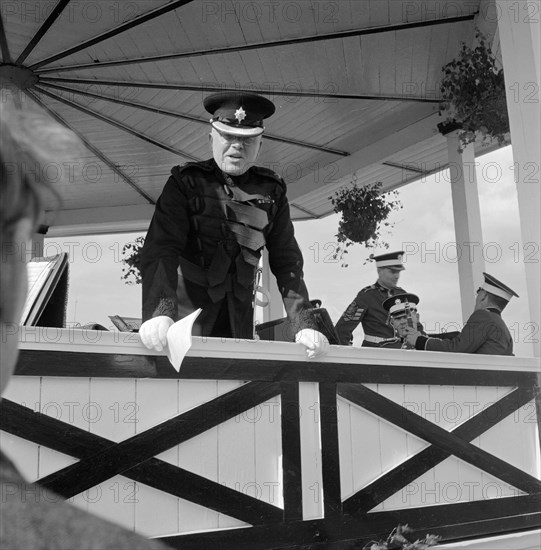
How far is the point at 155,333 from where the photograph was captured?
2479 millimetres

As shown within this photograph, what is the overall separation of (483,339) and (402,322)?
0.91 meters

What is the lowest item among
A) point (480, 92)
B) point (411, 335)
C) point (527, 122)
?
point (411, 335)

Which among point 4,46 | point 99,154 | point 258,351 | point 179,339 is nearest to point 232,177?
point 258,351

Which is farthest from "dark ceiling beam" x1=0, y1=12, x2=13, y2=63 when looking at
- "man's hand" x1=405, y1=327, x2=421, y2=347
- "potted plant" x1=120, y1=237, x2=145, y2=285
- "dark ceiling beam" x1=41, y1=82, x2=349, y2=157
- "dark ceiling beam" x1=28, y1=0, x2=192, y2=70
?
"man's hand" x1=405, y1=327, x2=421, y2=347

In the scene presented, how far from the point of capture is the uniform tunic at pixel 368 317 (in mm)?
5559

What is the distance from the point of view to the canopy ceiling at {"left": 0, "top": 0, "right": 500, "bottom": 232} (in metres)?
A: 5.42

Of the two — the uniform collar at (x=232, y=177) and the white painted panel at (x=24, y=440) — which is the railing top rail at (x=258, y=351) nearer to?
the white painted panel at (x=24, y=440)

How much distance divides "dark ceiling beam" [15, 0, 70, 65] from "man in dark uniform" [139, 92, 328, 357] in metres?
2.97

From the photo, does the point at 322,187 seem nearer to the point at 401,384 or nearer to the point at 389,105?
the point at 389,105

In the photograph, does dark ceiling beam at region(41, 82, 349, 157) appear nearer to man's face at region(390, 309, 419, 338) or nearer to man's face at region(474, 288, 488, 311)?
man's face at region(390, 309, 419, 338)

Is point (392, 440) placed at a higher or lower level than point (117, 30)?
lower

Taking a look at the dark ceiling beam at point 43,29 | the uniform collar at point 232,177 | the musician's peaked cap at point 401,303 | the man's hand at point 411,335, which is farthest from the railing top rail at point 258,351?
the dark ceiling beam at point 43,29

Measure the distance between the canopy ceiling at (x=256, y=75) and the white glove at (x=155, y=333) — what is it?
210cm

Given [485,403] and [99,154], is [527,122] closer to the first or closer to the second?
[485,403]
